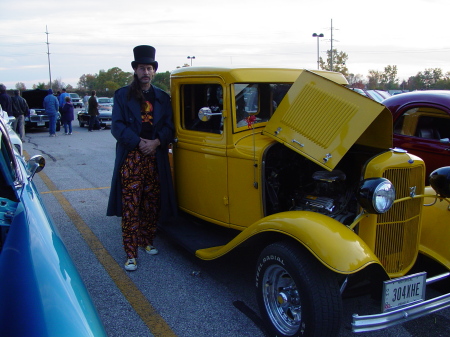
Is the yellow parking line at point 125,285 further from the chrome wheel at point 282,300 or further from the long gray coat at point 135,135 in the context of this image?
the chrome wheel at point 282,300

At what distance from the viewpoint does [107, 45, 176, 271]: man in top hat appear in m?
4.11

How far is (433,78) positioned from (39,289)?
56474 mm

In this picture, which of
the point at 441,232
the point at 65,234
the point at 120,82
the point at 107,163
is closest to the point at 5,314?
the point at 441,232

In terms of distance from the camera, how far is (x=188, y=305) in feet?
11.4

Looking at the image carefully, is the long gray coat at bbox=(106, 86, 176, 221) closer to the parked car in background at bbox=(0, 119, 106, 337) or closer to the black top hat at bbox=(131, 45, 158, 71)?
the black top hat at bbox=(131, 45, 158, 71)

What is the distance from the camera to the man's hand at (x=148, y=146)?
409 cm

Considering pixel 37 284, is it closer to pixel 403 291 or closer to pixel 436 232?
pixel 403 291

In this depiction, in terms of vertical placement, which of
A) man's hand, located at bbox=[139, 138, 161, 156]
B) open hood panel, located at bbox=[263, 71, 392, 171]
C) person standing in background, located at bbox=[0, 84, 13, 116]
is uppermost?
person standing in background, located at bbox=[0, 84, 13, 116]

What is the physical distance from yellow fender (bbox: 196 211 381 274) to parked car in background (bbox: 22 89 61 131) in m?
16.0

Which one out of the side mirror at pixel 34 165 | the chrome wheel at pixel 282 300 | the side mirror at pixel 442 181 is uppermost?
the side mirror at pixel 34 165

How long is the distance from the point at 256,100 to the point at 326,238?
1.69m

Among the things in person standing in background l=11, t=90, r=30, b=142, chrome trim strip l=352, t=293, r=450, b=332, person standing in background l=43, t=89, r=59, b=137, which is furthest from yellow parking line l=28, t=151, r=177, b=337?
person standing in background l=43, t=89, r=59, b=137

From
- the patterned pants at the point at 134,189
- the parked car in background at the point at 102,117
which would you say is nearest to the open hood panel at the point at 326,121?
the patterned pants at the point at 134,189

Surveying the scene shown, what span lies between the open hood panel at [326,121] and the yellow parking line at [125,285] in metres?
1.66
